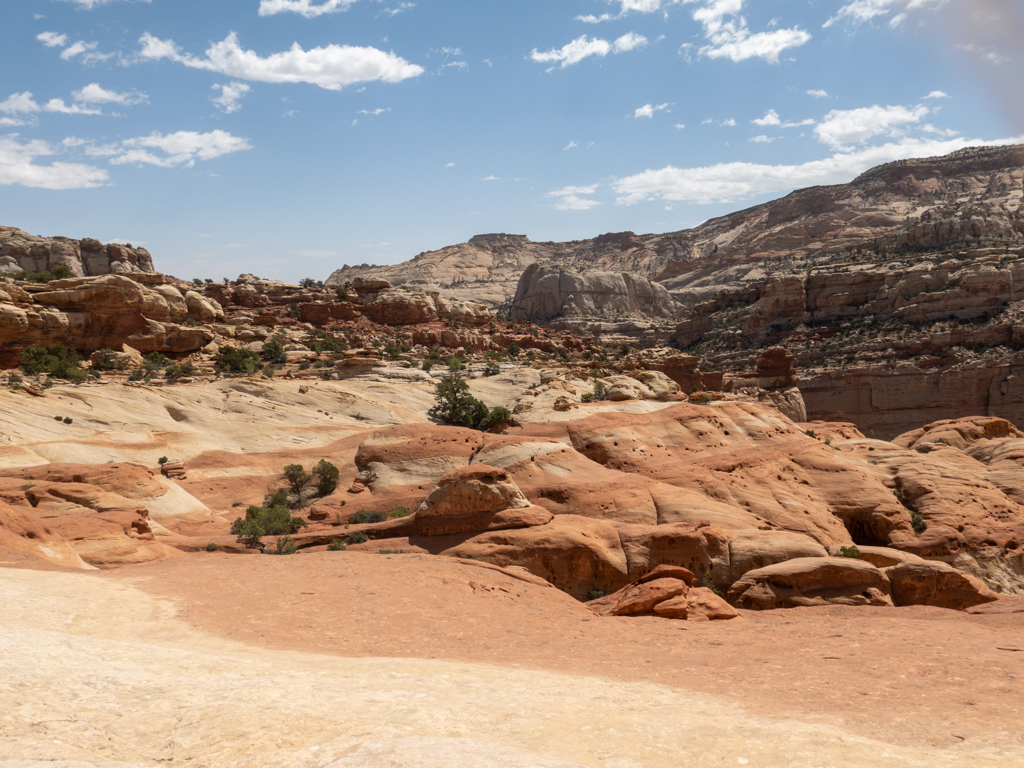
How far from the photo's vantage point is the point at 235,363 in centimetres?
4556

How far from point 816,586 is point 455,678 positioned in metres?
10.8

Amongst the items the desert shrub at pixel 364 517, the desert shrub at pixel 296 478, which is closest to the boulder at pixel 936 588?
the desert shrub at pixel 364 517

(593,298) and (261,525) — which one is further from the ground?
(593,298)

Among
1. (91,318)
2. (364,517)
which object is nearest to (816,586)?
(364,517)

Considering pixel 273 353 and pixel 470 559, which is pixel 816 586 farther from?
pixel 273 353

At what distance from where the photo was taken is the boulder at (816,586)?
50.3 ft

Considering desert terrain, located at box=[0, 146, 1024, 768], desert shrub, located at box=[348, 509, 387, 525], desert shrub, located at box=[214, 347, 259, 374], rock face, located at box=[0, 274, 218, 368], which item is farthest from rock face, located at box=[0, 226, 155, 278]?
desert shrub, located at box=[348, 509, 387, 525]

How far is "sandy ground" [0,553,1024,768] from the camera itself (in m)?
6.15

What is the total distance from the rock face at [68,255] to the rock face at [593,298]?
68007mm

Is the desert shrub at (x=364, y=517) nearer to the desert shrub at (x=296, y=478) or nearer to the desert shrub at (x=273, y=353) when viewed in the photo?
the desert shrub at (x=296, y=478)

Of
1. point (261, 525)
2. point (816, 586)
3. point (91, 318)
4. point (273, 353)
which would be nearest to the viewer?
point (816, 586)

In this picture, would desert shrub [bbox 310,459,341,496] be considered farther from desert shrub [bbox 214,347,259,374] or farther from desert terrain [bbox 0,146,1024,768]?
desert shrub [bbox 214,347,259,374]

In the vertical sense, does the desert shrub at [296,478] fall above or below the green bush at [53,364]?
below

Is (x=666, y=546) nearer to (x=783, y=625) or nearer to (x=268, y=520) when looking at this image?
(x=783, y=625)
